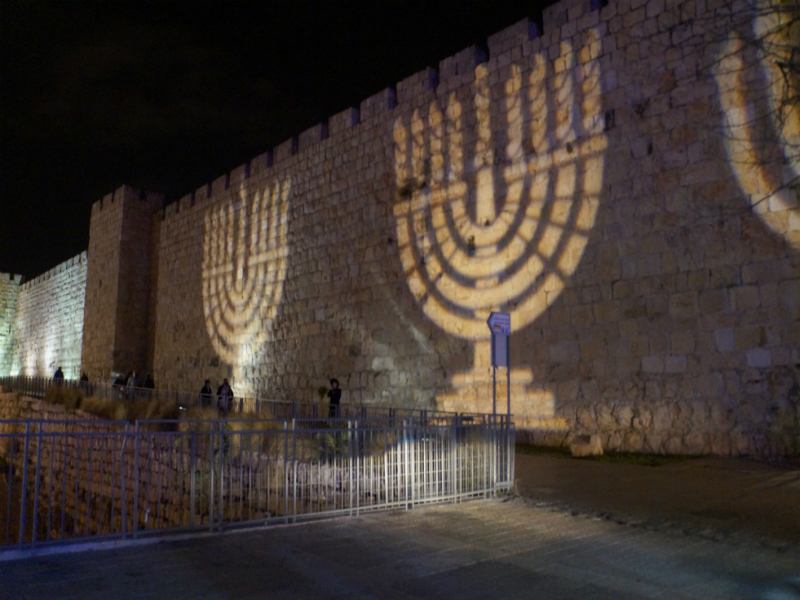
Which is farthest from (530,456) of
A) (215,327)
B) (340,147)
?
(215,327)

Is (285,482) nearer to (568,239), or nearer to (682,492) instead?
(682,492)

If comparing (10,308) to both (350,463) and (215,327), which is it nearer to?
(215,327)

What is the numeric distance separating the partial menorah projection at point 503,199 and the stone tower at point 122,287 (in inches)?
442

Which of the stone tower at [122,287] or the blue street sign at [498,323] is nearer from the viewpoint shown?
the blue street sign at [498,323]

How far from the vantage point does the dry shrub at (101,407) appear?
12000mm

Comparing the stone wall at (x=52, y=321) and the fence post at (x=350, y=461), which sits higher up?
the stone wall at (x=52, y=321)

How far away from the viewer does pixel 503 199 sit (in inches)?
400

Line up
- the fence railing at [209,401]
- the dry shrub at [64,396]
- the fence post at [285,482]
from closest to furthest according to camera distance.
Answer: the fence post at [285,482], the fence railing at [209,401], the dry shrub at [64,396]

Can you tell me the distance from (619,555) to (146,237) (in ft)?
63.0

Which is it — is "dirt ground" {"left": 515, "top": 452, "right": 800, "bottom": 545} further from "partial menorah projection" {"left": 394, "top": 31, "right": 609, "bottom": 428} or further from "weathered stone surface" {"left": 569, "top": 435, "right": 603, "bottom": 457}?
"partial menorah projection" {"left": 394, "top": 31, "right": 609, "bottom": 428}

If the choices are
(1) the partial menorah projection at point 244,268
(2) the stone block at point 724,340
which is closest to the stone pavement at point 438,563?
(2) the stone block at point 724,340

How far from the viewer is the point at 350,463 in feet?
17.3

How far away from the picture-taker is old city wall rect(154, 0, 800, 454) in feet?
24.6

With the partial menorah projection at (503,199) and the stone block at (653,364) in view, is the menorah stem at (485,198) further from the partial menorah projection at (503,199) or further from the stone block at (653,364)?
the stone block at (653,364)
